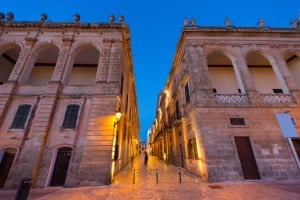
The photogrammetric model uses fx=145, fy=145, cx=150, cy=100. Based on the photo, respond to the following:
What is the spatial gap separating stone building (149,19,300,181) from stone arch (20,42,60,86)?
38.4 ft

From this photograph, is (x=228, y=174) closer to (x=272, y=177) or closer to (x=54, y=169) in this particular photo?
(x=272, y=177)

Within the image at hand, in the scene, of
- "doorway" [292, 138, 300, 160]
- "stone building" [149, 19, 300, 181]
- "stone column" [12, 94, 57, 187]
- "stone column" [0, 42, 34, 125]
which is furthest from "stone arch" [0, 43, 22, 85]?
"doorway" [292, 138, 300, 160]

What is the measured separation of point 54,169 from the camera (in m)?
8.55

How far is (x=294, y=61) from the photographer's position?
547 inches

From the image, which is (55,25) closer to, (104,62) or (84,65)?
(84,65)

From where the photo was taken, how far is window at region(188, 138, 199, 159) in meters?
10.7

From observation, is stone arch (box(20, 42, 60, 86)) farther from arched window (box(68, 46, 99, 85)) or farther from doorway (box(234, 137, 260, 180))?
doorway (box(234, 137, 260, 180))

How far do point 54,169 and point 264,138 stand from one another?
1331 cm

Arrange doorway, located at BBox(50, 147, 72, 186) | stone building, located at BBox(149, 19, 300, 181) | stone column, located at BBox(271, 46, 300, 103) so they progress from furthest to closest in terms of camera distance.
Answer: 1. stone column, located at BBox(271, 46, 300, 103)
2. stone building, located at BBox(149, 19, 300, 181)
3. doorway, located at BBox(50, 147, 72, 186)

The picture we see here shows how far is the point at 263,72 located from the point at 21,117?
2071cm

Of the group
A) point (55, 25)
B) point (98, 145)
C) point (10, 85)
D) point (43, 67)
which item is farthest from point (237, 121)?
point (43, 67)

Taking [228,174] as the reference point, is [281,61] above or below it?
above

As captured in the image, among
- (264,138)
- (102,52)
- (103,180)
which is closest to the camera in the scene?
(103,180)

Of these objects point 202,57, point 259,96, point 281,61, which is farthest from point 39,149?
point 281,61
